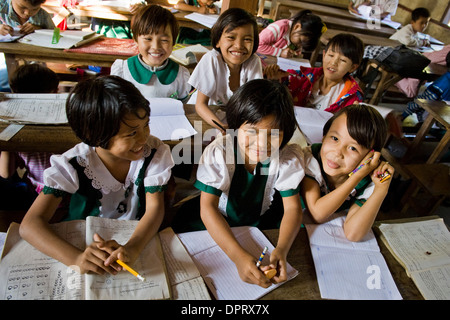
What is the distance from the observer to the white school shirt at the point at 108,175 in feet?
3.34

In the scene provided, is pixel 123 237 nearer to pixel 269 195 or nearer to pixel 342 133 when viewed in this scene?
pixel 269 195

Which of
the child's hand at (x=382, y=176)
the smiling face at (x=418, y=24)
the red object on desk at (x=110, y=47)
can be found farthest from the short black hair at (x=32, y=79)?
the smiling face at (x=418, y=24)

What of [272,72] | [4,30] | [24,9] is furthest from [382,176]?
[24,9]

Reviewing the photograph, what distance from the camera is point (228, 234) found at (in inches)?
41.6

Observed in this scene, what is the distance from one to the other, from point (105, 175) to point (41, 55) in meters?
1.70

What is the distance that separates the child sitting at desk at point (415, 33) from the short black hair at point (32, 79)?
16.7 ft

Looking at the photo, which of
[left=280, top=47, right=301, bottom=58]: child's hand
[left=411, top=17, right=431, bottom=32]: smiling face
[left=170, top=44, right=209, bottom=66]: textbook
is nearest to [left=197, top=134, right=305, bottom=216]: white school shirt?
[left=170, top=44, right=209, bottom=66]: textbook

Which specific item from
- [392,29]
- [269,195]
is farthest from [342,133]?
[392,29]

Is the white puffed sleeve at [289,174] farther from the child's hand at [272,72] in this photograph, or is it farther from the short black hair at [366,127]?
the child's hand at [272,72]

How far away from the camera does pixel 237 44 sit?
1.83 metres

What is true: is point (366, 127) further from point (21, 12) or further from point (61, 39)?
point (21, 12)

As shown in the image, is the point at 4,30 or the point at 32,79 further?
the point at 4,30

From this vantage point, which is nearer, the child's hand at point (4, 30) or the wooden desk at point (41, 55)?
the wooden desk at point (41, 55)

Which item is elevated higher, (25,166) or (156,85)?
(156,85)
